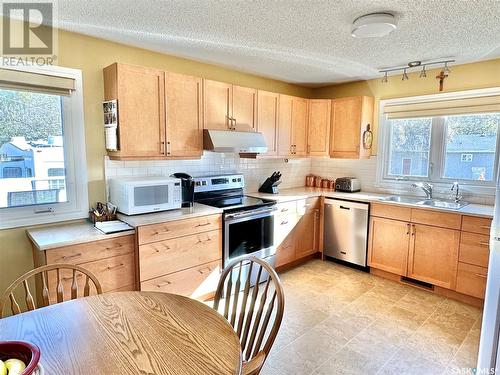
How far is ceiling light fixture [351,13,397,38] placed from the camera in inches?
80.4

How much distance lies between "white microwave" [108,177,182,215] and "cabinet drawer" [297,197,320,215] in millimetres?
1493

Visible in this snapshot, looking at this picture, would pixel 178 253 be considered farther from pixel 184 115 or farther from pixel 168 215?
pixel 184 115

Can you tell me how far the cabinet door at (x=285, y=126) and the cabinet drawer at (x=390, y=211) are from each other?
1.22 m

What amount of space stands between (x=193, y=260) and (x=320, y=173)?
2568 mm

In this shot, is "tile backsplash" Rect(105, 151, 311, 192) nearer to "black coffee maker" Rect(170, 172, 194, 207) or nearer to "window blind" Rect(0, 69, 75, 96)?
"black coffee maker" Rect(170, 172, 194, 207)

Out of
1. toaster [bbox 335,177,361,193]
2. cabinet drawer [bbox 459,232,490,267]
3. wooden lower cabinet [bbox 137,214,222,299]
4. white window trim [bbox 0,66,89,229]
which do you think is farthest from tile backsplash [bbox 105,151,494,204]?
wooden lower cabinet [bbox 137,214,222,299]

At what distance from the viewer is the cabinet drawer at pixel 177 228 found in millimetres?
2410

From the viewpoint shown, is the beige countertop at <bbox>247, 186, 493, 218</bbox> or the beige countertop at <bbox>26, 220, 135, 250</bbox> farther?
the beige countertop at <bbox>247, 186, 493, 218</bbox>

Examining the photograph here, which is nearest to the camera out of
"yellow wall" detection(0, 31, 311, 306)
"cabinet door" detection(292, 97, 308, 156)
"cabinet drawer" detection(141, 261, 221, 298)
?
"yellow wall" detection(0, 31, 311, 306)

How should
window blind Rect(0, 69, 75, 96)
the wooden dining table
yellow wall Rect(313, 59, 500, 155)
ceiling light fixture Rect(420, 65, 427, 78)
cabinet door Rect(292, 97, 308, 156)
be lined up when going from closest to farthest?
1. the wooden dining table
2. window blind Rect(0, 69, 75, 96)
3. yellow wall Rect(313, 59, 500, 155)
4. ceiling light fixture Rect(420, 65, 427, 78)
5. cabinet door Rect(292, 97, 308, 156)

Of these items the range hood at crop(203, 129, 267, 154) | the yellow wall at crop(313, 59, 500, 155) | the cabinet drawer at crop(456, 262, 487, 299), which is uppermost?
the yellow wall at crop(313, 59, 500, 155)

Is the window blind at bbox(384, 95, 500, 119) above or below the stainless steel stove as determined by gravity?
above

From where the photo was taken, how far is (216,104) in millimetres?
3117

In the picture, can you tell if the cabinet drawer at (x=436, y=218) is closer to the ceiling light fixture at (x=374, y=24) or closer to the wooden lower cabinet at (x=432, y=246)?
the wooden lower cabinet at (x=432, y=246)
